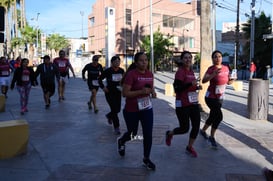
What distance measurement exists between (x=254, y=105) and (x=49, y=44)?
3057 inches

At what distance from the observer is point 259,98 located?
8781mm

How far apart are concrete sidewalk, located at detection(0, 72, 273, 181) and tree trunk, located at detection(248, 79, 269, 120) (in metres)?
0.29

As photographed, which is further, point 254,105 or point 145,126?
point 254,105

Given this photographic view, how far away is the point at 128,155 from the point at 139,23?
49.5m

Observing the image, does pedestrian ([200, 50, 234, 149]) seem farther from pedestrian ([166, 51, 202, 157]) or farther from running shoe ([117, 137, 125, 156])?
running shoe ([117, 137, 125, 156])

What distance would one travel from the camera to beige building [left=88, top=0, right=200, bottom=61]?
52031mm

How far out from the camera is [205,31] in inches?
422

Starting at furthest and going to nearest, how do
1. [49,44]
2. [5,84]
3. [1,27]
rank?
[49,44] < [5,84] < [1,27]

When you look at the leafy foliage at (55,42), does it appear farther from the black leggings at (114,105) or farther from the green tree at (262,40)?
the black leggings at (114,105)

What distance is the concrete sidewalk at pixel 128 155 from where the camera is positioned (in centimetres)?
476

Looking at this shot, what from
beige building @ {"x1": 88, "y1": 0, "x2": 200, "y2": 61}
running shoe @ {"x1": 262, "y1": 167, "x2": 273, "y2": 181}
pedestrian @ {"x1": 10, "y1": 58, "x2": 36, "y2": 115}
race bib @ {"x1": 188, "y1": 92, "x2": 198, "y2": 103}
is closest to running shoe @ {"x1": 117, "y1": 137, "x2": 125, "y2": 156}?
race bib @ {"x1": 188, "y1": 92, "x2": 198, "y2": 103}

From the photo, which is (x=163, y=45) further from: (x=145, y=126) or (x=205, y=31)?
(x=145, y=126)

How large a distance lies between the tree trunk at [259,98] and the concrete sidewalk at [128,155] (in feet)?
0.96

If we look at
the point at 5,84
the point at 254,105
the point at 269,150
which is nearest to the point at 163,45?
the point at 5,84
